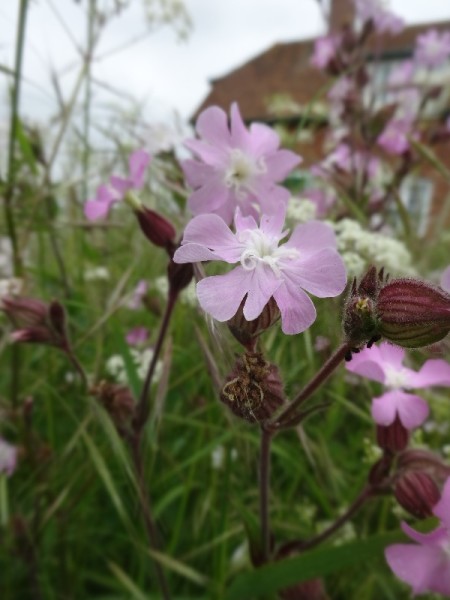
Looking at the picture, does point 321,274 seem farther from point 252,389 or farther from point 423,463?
point 423,463

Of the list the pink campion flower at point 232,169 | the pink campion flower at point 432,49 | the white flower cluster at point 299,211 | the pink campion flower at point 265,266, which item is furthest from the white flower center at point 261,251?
the pink campion flower at point 432,49

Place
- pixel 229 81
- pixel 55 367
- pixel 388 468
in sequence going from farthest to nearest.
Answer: pixel 229 81 < pixel 55 367 < pixel 388 468

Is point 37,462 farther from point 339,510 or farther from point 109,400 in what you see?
point 339,510

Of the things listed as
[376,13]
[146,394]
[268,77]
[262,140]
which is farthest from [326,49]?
[268,77]

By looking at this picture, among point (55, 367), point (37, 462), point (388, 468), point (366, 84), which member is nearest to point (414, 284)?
point (388, 468)

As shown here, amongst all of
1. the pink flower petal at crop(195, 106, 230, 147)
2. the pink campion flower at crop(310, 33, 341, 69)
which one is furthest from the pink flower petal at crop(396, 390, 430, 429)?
the pink campion flower at crop(310, 33, 341, 69)

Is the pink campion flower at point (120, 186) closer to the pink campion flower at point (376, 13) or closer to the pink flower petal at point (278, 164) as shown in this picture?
the pink flower petal at point (278, 164)
